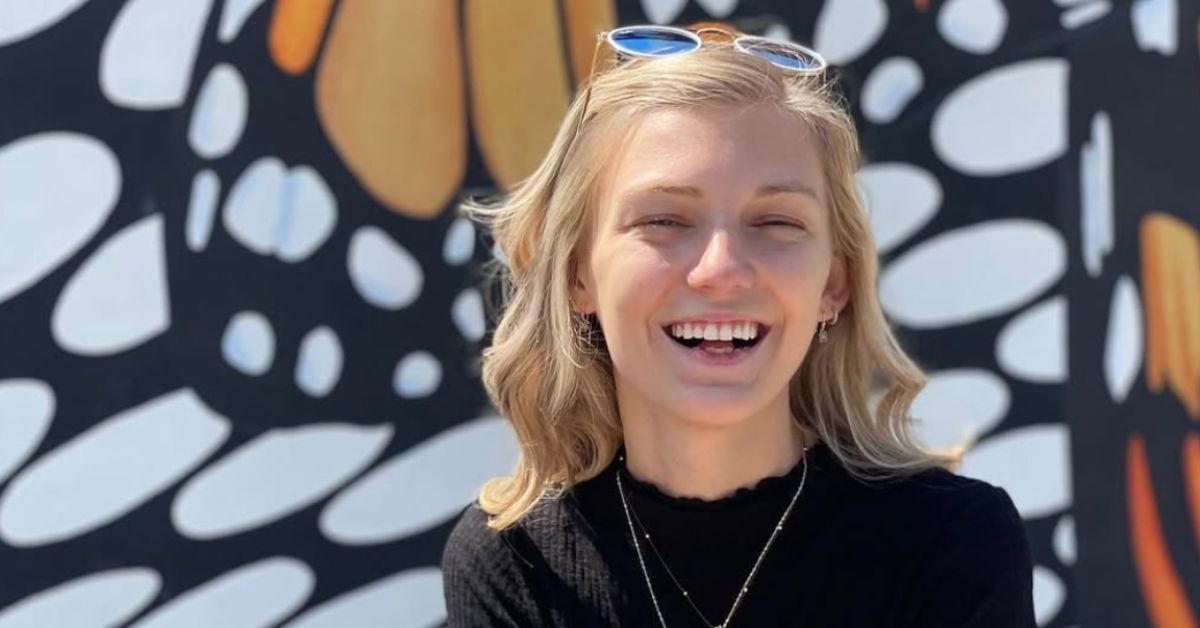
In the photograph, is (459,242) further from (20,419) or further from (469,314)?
(20,419)

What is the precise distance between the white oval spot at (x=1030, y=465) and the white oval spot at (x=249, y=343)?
53.2 inches

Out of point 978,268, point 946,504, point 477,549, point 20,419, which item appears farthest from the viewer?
point 978,268

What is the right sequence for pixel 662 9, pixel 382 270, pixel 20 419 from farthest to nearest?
pixel 662 9
pixel 382 270
pixel 20 419

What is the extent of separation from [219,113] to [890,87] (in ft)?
4.11

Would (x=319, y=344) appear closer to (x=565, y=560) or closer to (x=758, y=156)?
(x=565, y=560)

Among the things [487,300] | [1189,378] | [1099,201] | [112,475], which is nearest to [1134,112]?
[1099,201]

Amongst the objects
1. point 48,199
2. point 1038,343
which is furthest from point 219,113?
point 1038,343

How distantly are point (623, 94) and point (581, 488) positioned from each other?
527 millimetres

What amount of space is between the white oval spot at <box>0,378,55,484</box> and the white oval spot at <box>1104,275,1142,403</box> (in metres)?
1.94

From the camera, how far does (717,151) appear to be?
63.2 inches

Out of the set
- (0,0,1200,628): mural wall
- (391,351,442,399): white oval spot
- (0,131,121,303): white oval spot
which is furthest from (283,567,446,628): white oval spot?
(0,131,121,303): white oval spot

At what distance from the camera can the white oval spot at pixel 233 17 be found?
7.57 ft

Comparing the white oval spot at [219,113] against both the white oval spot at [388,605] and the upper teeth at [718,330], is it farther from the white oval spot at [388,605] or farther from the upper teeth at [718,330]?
the upper teeth at [718,330]

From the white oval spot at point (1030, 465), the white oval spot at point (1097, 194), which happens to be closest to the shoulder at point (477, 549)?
the white oval spot at point (1030, 465)
